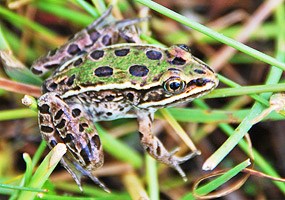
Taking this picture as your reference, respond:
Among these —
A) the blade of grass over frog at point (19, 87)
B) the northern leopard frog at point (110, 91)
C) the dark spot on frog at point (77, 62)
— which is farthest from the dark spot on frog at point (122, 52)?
the blade of grass over frog at point (19, 87)

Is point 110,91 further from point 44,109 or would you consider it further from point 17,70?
point 17,70

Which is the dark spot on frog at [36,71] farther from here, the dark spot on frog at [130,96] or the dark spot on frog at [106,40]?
the dark spot on frog at [130,96]

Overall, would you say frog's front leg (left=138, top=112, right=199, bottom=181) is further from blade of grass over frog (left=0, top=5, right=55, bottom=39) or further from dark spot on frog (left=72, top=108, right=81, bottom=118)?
blade of grass over frog (left=0, top=5, right=55, bottom=39)

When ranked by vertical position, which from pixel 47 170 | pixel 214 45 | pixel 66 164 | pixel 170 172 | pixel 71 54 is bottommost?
pixel 47 170

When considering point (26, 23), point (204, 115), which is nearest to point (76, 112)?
point (204, 115)

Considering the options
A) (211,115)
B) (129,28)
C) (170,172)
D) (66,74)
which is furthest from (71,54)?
(170,172)

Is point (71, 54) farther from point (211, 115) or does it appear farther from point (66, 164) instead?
point (211, 115)

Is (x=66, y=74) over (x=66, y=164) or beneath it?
over
